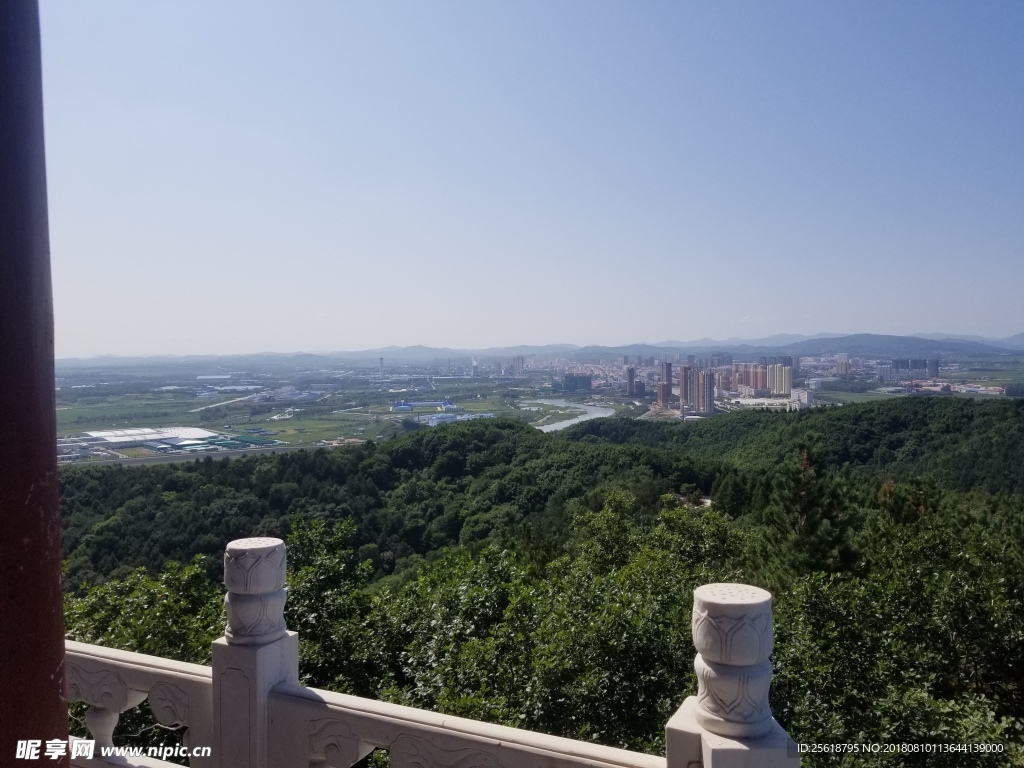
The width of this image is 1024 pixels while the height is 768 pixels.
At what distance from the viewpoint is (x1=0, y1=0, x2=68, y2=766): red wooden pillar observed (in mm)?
928

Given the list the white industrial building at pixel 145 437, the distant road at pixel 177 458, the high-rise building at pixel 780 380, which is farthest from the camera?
the high-rise building at pixel 780 380

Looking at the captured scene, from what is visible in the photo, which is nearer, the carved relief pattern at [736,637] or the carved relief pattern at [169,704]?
the carved relief pattern at [736,637]

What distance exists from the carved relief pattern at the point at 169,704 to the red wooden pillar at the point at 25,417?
1160 mm

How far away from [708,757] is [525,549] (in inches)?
471

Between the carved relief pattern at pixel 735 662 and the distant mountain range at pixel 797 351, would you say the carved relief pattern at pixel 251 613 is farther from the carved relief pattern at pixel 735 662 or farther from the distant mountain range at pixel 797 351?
the distant mountain range at pixel 797 351

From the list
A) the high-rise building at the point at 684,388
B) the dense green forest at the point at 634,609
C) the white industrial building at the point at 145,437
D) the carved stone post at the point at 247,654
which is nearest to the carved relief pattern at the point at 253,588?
the carved stone post at the point at 247,654

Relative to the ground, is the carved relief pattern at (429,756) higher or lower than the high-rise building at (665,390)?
higher

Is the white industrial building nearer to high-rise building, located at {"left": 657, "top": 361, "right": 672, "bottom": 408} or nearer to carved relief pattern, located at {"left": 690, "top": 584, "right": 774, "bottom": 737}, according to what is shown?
carved relief pattern, located at {"left": 690, "top": 584, "right": 774, "bottom": 737}

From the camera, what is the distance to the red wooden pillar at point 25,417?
0.93m

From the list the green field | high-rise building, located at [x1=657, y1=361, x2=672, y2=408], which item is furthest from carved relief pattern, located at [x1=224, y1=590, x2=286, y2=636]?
high-rise building, located at [x1=657, y1=361, x2=672, y2=408]

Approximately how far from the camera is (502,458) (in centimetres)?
3131

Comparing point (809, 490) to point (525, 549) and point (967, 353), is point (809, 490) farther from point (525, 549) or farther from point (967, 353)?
point (967, 353)

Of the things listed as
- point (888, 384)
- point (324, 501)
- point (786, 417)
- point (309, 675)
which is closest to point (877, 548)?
point (309, 675)

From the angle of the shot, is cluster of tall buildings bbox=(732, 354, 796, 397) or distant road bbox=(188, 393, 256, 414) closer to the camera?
distant road bbox=(188, 393, 256, 414)
